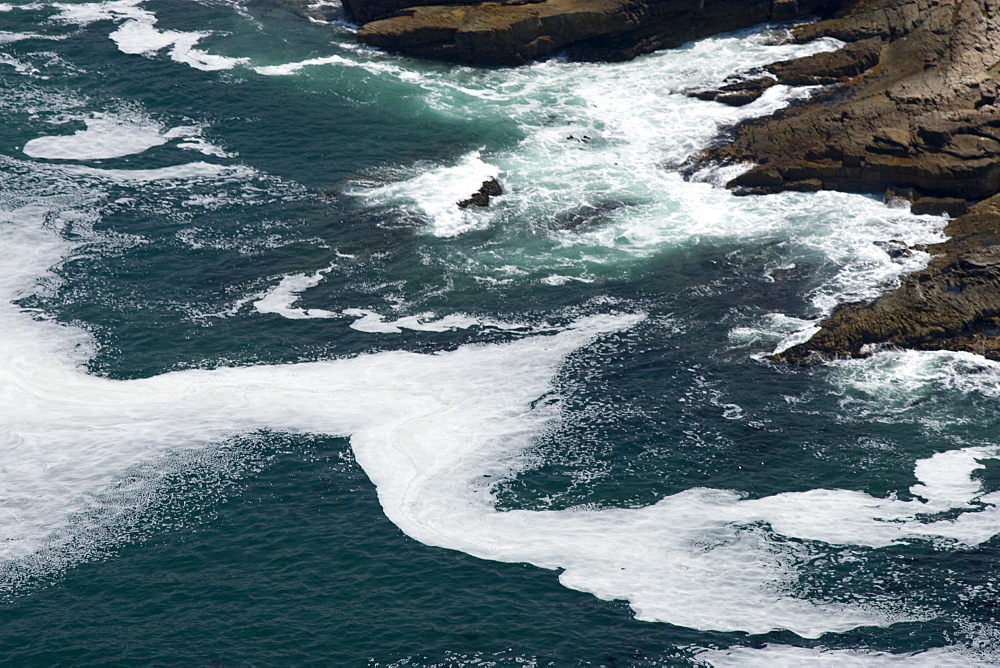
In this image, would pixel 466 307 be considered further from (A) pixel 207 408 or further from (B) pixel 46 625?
(B) pixel 46 625

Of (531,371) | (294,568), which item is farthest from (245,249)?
(294,568)

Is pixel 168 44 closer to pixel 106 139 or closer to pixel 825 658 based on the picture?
pixel 106 139

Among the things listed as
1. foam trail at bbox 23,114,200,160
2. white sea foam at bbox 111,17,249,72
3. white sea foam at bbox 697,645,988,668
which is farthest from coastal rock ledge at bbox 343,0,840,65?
white sea foam at bbox 697,645,988,668

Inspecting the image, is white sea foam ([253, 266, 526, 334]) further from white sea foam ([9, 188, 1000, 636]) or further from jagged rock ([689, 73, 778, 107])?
jagged rock ([689, 73, 778, 107])

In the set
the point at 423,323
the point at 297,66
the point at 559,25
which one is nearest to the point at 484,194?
the point at 423,323

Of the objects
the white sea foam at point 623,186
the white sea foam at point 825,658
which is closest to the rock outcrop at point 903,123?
the white sea foam at point 623,186

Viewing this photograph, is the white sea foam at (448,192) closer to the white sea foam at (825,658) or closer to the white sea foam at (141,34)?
the white sea foam at (141,34)
